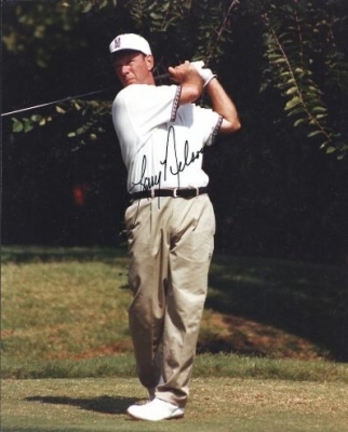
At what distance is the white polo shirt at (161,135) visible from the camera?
7223mm

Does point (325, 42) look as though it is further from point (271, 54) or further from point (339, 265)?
point (339, 265)

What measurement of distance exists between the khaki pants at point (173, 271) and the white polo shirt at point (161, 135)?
116 mm

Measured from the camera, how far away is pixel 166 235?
285 inches

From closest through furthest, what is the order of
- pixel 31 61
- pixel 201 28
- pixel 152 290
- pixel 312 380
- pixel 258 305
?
1. pixel 152 290
2. pixel 312 380
3. pixel 201 28
4. pixel 31 61
5. pixel 258 305

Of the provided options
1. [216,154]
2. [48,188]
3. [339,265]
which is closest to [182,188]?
[216,154]

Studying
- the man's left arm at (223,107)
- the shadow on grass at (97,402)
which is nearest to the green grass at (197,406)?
the shadow on grass at (97,402)

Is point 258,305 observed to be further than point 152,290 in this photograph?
Yes

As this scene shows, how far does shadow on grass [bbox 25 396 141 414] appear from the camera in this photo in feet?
25.0

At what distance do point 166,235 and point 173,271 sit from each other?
0.61 feet

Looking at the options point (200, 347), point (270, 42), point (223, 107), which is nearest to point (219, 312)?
point (200, 347)

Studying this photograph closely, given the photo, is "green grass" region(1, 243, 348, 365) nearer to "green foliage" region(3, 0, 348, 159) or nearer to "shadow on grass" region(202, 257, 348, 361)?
"shadow on grass" region(202, 257, 348, 361)

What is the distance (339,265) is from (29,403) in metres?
6.85

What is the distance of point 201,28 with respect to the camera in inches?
418
